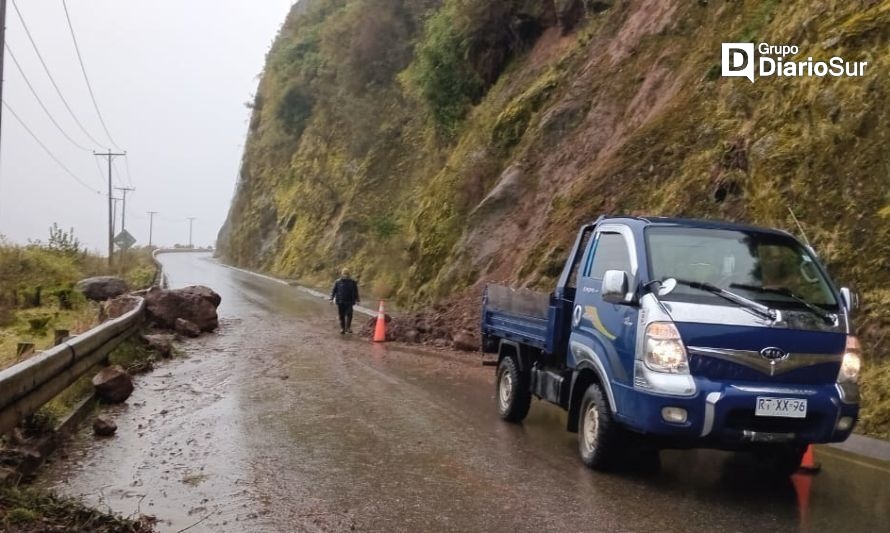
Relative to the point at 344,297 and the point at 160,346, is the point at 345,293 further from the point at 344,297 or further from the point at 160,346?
the point at 160,346

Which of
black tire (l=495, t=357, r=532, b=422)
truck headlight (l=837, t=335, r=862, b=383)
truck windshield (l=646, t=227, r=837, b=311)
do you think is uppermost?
truck windshield (l=646, t=227, r=837, b=311)

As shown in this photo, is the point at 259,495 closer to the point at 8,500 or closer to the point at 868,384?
the point at 8,500

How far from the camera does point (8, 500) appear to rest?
17.4ft

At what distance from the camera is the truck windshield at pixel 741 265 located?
263 inches

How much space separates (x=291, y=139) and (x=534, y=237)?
48826mm

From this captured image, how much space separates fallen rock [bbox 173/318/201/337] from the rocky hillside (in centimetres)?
719

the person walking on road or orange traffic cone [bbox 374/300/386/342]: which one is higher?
the person walking on road

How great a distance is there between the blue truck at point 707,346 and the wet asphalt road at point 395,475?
0.45 m

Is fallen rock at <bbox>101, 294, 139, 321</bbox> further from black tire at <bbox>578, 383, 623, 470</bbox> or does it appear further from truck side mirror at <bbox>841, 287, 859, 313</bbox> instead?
truck side mirror at <bbox>841, 287, 859, 313</bbox>

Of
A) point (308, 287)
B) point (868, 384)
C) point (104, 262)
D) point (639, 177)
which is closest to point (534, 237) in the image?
point (639, 177)

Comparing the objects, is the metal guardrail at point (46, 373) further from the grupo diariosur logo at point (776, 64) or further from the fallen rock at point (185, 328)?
the grupo diariosur logo at point (776, 64)

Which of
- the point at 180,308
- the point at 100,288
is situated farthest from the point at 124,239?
the point at 180,308

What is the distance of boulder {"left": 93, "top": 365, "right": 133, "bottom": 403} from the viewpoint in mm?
10016

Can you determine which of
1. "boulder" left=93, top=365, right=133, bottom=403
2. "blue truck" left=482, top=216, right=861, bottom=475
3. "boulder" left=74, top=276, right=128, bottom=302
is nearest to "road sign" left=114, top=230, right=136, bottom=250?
"boulder" left=74, top=276, right=128, bottom=302
